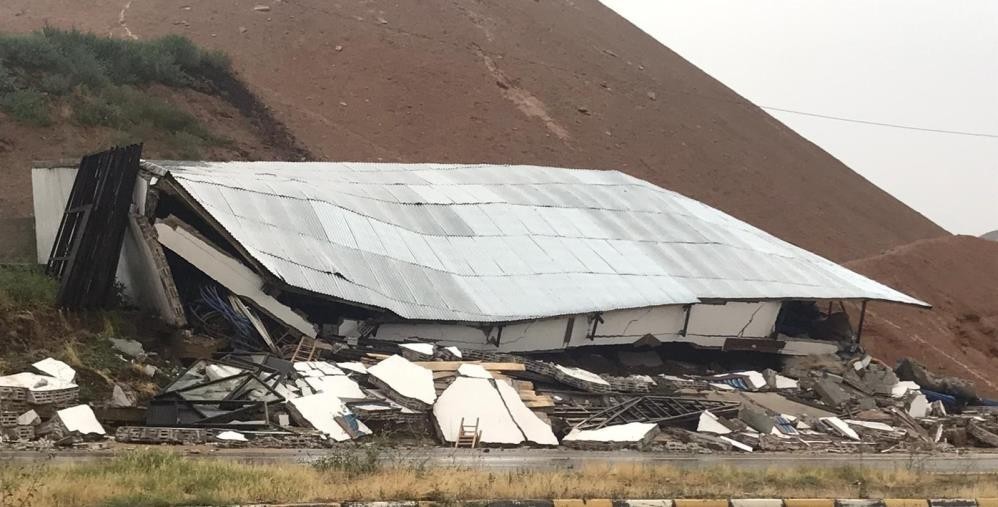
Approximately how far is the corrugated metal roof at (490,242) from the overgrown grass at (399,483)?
5784mm

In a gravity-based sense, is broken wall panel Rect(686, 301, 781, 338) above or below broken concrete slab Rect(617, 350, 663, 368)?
above

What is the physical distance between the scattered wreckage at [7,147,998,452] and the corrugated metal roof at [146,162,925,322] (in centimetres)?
7

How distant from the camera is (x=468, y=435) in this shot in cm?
1151

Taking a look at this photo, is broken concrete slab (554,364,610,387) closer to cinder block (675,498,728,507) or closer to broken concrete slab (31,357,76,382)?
cinder block (675,498,728,507)

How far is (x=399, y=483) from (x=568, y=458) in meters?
3.85

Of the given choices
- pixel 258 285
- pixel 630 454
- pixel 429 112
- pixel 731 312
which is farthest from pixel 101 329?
pixel 429 112

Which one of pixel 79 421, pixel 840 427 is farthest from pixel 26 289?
pixel 840 427

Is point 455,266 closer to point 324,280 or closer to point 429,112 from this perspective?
point 324,280

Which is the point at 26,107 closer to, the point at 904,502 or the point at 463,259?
the point at 463,259

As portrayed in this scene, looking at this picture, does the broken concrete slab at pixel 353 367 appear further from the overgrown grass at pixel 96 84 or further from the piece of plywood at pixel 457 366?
the overgrown grass at pixel 96 84

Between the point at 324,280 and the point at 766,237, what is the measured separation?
→ 14.3 m

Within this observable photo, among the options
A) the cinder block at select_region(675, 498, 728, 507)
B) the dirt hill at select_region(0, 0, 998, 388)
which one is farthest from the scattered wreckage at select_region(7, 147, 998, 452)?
the dirt hill at select_region(0, 0, 998, 388)

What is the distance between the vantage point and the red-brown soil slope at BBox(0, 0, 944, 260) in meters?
42.0

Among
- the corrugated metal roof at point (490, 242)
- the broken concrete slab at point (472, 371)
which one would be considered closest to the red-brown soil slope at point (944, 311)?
the corrugated metal roof at point (490, 242)
